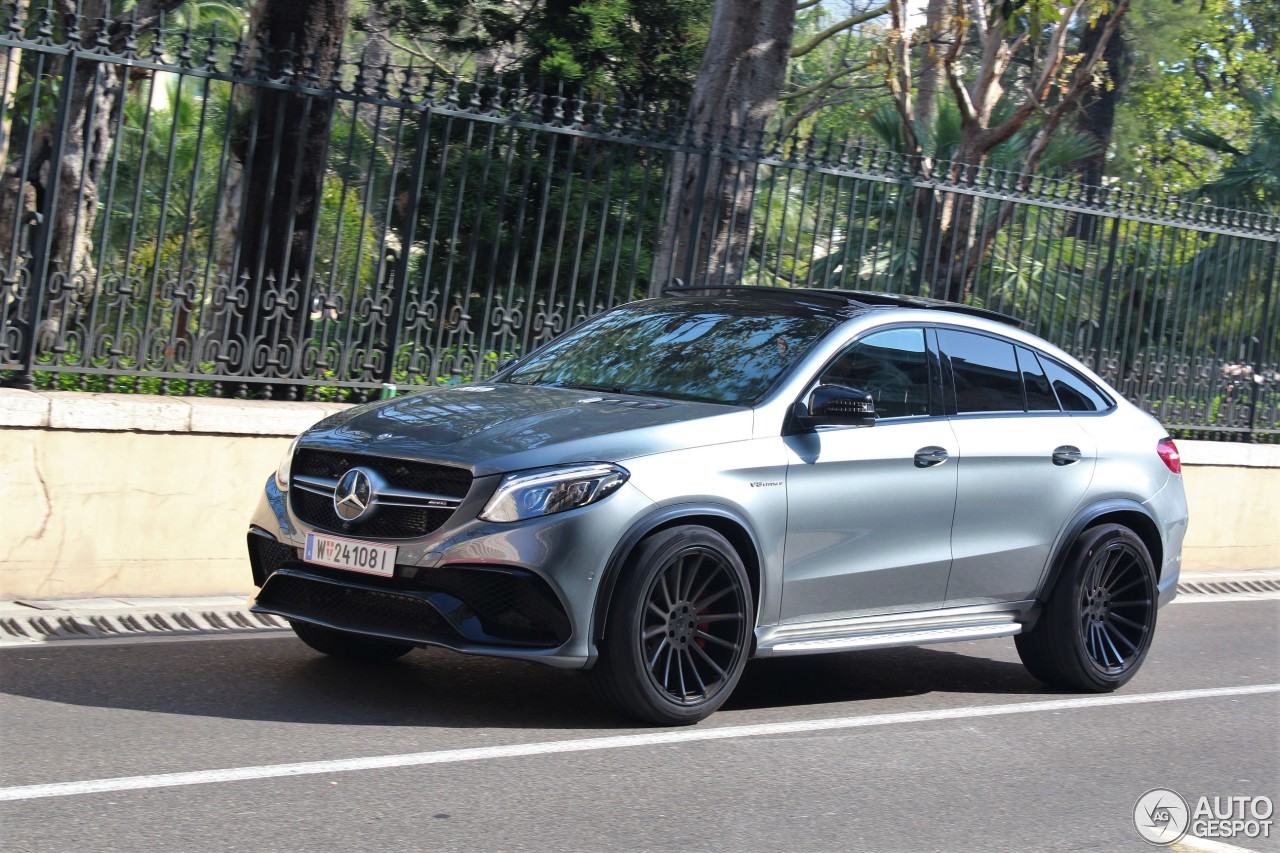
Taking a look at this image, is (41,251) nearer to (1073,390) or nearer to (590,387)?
(590,387)

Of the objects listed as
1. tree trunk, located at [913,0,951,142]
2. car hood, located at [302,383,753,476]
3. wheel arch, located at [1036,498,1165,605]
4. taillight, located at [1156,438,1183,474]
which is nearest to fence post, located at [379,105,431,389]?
car hood, located at [302,383,753,476]

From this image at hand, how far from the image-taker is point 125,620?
7.59 m

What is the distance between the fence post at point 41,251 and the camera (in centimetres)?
792

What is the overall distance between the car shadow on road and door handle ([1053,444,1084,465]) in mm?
1129

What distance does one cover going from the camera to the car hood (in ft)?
19.0

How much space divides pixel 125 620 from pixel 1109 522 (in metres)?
4.73

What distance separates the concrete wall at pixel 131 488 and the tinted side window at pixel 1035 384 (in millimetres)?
3728

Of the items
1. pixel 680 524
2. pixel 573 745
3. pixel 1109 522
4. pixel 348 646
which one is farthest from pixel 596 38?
pixel 573 745

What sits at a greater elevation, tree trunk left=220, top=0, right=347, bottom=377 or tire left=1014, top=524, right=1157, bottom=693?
tree trunk left=220, top=0, right=347, bottom=377

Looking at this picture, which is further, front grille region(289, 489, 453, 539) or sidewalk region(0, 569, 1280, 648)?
sidewalk region(0, 569, 1280, 648)

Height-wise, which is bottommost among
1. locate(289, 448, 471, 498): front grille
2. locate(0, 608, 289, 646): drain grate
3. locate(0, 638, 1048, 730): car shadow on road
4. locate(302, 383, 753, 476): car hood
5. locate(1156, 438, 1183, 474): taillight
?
locate(0, 608, 289, 646): drain grate

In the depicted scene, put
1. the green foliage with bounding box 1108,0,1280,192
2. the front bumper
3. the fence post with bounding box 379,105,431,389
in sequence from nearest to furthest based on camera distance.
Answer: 1. the front bumper
2. the fence post with bounding box 379,105,431,389
3. the green foliage with bounding box 1108,0,1280,192

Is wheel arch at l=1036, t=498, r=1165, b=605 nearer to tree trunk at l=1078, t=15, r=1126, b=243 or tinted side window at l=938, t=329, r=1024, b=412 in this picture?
tinted side window at l=938, t=329, r=1024, b=412

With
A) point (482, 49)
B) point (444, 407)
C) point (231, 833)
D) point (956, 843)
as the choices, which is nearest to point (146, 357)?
point (444, 407)
